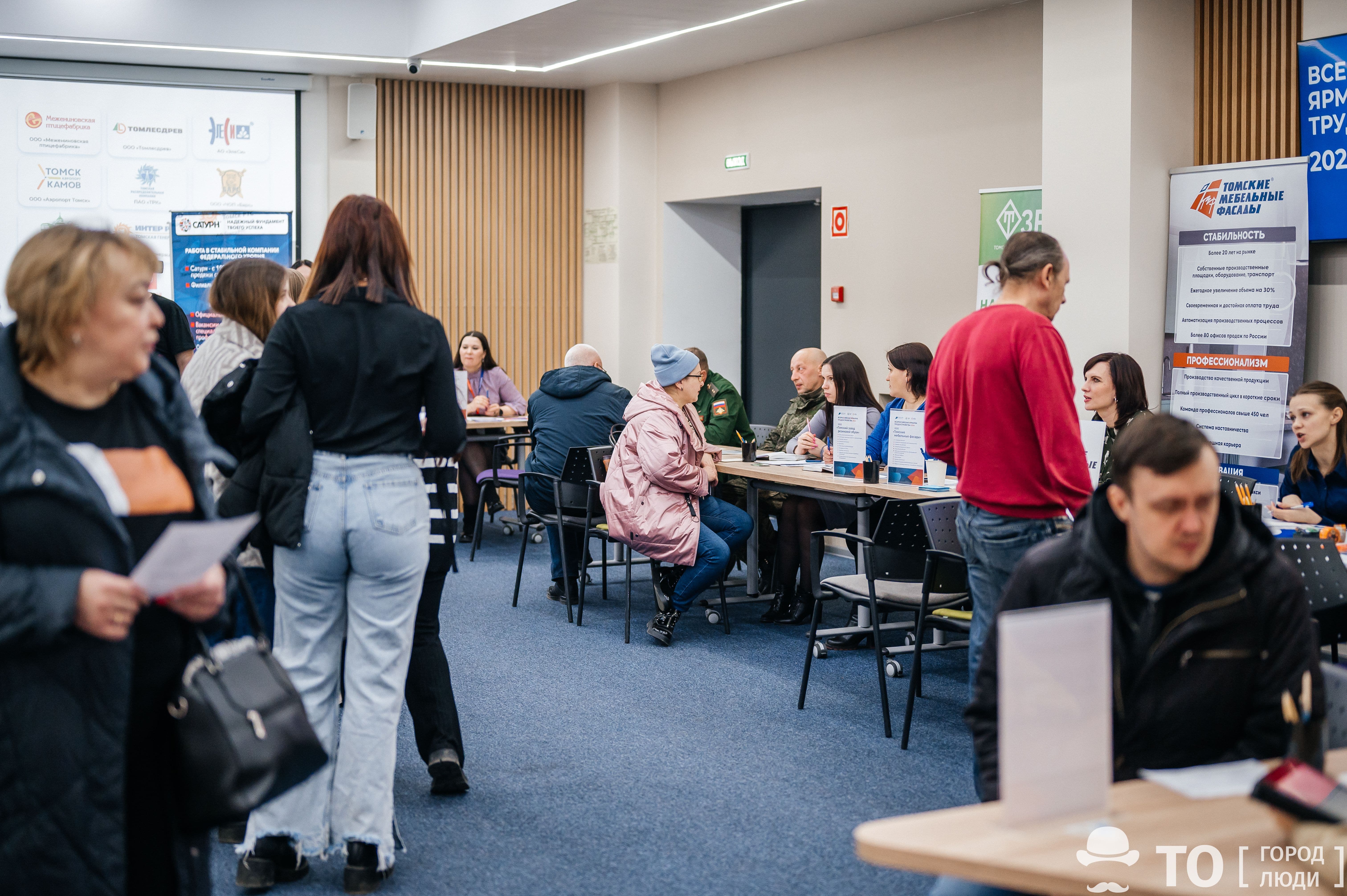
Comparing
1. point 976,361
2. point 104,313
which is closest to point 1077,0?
point 976,361

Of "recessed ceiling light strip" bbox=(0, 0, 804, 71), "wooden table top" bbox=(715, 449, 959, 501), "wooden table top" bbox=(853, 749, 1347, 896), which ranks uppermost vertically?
"recessed ceiling light strip" bbox=(0, 0, 804, 71)

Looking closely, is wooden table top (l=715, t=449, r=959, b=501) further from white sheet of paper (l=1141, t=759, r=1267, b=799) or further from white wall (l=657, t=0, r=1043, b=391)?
white sheet of paper (l=1141, t=759, r=1267, b=799)

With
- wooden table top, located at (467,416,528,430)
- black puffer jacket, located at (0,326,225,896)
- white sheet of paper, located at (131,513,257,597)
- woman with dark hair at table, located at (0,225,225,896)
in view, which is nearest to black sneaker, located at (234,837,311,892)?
woman with dark hair at table, located at (0,225,225,896)

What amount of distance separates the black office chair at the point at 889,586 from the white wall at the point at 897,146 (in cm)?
298

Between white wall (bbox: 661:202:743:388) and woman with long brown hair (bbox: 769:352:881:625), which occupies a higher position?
white wall (bbox: 661:202:743:388)

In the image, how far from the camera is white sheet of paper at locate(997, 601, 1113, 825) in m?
1.42

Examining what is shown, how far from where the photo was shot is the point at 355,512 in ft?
9.36

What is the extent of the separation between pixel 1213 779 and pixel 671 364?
418 cm

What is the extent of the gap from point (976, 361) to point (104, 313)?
2.36 m

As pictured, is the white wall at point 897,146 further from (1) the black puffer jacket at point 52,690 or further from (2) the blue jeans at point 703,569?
(1) the black puffer jacket at point 52,690

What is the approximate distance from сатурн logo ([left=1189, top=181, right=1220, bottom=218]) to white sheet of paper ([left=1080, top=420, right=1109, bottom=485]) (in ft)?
5.26

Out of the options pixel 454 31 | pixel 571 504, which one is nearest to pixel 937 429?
pixel 571 504

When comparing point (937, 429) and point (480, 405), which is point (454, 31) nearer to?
point (480, 405)

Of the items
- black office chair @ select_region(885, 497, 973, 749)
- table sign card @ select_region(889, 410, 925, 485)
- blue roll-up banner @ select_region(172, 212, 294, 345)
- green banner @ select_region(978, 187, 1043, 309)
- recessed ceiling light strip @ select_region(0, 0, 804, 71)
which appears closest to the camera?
black office chair @ select_region(885, 497, 973, 749)
